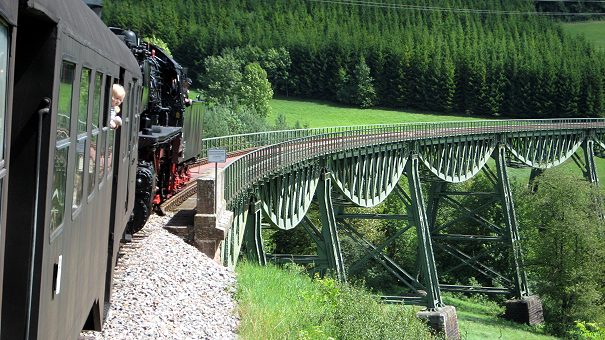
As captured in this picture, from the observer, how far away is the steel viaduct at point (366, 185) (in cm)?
1823

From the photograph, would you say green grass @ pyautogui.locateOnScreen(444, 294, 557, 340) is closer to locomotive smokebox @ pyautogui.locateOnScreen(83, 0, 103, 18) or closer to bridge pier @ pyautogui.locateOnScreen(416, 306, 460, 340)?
bridge pier @ pyautogui.locateOnScreen(416, 306, 460, 340)

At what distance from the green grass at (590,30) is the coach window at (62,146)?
126 m

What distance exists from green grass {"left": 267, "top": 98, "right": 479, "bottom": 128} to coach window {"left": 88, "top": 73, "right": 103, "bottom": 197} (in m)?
73.9

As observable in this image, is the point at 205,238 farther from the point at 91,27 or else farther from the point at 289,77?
the point at 289,77

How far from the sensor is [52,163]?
3820 millimetres

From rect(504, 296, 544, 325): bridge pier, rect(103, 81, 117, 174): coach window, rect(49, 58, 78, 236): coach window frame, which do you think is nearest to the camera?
rect(49, 58, 78, 236): coach window frame

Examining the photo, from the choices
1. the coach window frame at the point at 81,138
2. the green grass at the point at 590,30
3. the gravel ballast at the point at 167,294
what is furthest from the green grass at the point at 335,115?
the coach window frame at the point at 81,138

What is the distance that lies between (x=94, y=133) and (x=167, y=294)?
557 centimetres

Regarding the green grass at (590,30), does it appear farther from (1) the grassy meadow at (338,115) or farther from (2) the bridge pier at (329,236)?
(2) the bridge pier at (329,236)

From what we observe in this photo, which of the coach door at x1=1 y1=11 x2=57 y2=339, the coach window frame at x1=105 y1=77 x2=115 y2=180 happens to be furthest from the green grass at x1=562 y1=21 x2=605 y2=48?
the coach door at x1=1 y1=11 x2=57 y2=339

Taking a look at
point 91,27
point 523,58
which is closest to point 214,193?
point 91,27

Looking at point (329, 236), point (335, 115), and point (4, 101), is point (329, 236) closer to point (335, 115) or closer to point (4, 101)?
point (4, 101)

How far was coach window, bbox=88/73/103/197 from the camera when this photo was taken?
542 cm

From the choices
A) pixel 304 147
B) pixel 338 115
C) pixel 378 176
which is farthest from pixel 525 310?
pixel 338 115
